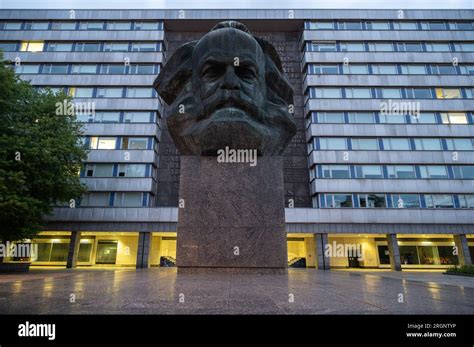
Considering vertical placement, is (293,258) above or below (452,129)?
below

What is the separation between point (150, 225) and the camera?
104ft

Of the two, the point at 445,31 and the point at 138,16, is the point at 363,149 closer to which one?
the point at 445,31

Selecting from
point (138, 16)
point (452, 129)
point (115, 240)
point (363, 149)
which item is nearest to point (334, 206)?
point (363, 149)

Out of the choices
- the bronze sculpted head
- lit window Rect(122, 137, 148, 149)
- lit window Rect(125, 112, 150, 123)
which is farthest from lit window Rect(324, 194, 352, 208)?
the bronze sculpted head

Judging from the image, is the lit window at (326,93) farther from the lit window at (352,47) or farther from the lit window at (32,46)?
the lit window at (32,46)

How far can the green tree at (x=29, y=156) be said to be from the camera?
704 inches

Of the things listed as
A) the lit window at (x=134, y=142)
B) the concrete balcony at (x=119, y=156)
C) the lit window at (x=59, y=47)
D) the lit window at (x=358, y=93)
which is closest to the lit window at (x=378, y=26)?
the lit window at (x=358, y=93)

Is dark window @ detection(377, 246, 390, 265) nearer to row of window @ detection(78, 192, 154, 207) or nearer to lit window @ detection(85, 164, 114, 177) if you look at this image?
row of window @ detection(78, 192, 154, 207)

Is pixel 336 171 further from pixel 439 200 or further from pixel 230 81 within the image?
pixel 230 81

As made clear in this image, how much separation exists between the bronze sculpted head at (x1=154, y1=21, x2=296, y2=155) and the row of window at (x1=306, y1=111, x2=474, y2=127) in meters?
27.5

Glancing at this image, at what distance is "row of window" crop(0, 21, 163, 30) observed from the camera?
39.1 m

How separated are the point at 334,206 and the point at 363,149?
768 cm

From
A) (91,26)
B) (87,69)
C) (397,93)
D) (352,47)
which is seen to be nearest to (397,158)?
(397,93)

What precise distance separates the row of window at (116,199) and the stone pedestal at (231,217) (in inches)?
1029
